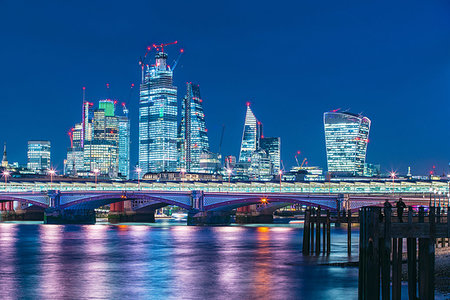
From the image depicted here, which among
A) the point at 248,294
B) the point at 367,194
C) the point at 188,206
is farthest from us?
the point at 188,206

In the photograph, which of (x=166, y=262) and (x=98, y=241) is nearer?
(x=166, y=262)

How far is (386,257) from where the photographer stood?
107 ft

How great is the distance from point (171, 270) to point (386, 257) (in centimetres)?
2294

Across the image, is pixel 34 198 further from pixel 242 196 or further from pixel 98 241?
pixel 98 241

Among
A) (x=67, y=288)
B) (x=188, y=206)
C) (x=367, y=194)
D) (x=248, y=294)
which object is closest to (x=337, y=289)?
(x=248, y=294)

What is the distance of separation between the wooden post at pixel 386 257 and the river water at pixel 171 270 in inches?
269

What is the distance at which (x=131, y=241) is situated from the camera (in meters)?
80.2

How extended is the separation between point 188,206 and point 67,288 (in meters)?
73.6

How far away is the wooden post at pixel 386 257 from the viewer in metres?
32.2

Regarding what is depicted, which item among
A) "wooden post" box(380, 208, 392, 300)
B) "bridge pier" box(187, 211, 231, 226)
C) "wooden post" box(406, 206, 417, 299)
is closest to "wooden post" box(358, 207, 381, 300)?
"wooden post" box(380, 208, 392, 300)

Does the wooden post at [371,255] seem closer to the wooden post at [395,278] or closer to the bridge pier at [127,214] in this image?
the wooden post at [395,278]

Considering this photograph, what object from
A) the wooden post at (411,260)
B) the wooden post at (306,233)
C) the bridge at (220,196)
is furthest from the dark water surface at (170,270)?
the bridge at (220,196)

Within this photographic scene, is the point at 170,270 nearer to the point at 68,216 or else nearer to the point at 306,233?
the point at 306,233

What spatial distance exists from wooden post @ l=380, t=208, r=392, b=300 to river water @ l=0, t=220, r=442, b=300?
683 cm
